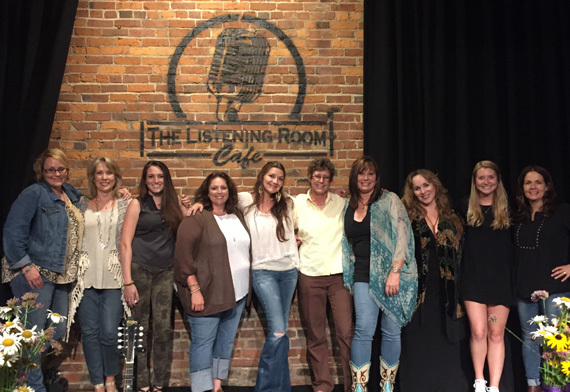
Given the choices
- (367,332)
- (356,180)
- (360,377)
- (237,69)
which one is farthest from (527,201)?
(237,69)

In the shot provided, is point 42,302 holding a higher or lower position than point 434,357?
higher

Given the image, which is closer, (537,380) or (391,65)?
(537,380)

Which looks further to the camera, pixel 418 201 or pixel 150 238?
pixel 418 201

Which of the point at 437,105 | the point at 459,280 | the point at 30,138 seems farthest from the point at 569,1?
the point at 30,138

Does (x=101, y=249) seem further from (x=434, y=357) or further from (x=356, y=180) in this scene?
(x=434, y=357)

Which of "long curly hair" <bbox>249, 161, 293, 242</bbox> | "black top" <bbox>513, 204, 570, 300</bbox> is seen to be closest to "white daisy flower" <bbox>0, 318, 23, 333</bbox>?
"long curly hair" <bbox>249, 161, 293, 242</bbox>

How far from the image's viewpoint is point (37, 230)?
3791mm

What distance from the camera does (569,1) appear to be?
4402 mm

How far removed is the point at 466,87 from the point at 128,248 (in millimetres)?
2739

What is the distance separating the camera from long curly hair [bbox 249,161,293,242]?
3859 mm

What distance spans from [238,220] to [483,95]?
210 cm

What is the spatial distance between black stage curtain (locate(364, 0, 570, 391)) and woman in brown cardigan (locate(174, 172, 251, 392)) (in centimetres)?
125

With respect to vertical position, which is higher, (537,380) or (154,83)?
(154,83)

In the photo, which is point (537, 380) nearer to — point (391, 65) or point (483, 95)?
point (483, 95)
